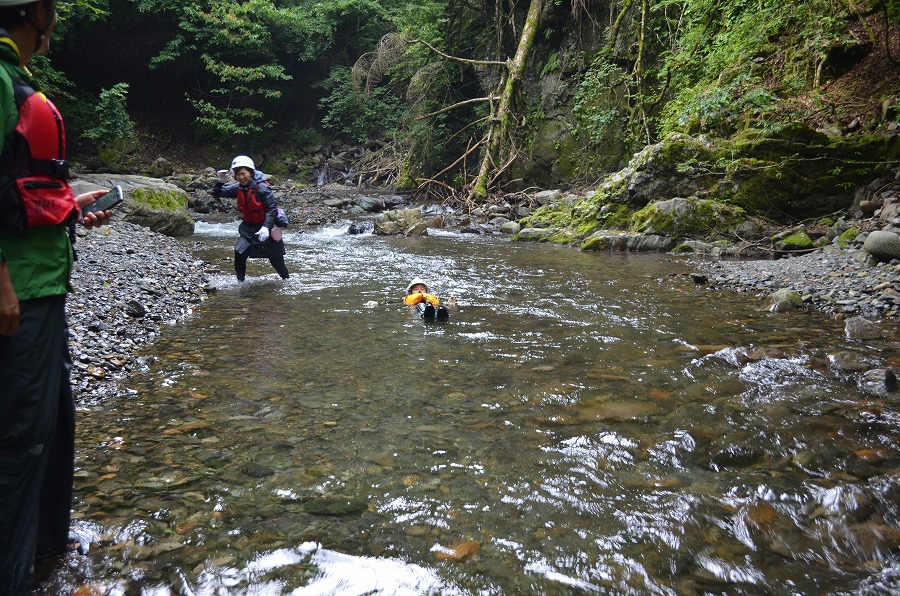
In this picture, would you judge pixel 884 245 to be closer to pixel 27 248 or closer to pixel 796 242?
pixel 796 242

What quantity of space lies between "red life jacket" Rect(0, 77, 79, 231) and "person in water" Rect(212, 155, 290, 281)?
6068 mm

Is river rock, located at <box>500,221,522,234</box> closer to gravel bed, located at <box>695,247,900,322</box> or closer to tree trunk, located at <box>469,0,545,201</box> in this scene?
tree trunk, located at <box>469,0,545,201</box>

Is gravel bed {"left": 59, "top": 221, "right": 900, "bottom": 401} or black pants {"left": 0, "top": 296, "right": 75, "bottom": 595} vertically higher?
black pants {"left": 0, "top": 296, "right": 75, "bottom": 595}

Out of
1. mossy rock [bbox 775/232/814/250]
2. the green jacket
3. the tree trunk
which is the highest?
the tree trunk

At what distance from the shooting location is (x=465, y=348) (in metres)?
5.12

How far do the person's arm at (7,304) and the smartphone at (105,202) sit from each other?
63cm

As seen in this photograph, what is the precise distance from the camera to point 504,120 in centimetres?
1905

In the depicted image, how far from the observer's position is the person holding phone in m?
1.69

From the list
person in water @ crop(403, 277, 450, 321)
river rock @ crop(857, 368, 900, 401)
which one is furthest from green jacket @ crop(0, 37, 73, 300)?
river rock @ crop(857, 368, 900, 401)

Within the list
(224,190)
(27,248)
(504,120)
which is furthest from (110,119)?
(27,248)

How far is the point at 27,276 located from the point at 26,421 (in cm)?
45

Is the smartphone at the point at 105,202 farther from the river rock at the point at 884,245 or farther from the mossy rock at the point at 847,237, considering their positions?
the mossy rock at the point at 847,237

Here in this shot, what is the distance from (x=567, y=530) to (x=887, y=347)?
12.6 feet

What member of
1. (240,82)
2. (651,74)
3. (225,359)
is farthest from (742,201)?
(240,82)
